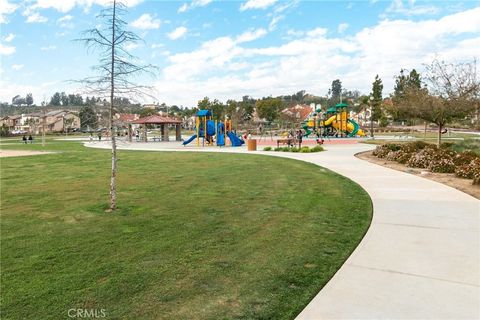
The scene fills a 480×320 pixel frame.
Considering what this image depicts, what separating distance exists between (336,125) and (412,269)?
42.3 meters

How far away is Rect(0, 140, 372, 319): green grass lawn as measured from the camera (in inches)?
154

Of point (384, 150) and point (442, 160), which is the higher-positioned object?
point (384, 150)

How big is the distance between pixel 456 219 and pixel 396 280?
346 centimetres

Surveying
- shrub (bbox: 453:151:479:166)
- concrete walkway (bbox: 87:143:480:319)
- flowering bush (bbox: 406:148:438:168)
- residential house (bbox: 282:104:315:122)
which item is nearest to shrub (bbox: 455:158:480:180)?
shrub (bbox: 453:151:479:166)

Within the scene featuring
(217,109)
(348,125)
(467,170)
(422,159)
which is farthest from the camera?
(217,109)

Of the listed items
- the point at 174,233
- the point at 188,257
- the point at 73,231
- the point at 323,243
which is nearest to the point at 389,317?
the point at 323,243

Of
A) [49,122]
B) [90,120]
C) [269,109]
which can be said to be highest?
[269,109]

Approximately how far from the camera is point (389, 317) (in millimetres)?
3527

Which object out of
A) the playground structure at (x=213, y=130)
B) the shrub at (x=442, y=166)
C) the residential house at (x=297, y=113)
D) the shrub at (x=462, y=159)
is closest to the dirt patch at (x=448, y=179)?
the shrub at (x=442, y=166)

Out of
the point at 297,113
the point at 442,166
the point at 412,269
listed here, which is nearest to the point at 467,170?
the point at 442,166

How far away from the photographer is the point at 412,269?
15.2ft

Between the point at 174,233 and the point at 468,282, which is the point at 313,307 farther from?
the point at 174,233

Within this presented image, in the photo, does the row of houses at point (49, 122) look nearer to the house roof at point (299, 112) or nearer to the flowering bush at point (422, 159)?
the house roof at point (299, 112)

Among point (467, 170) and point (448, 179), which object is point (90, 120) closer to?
point (448, 179)
